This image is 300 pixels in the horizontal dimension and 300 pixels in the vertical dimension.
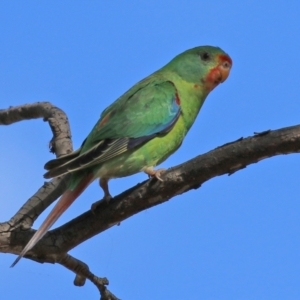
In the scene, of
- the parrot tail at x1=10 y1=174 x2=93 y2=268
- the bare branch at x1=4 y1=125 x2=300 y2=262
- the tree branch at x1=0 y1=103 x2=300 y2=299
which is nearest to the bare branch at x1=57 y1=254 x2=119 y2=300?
the tree branch at x1=0 y1=103 x2=300 y2=299

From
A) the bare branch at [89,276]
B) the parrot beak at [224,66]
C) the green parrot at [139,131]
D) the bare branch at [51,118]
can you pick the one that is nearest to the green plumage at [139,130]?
the green parrot at [139,131]

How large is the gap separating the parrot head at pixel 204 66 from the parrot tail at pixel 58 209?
1.55 metres

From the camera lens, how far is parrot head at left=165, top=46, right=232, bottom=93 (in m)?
5.68

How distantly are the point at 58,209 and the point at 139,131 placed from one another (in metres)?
0.97

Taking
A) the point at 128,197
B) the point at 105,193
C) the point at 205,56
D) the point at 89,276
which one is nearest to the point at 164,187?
the point at 128,197

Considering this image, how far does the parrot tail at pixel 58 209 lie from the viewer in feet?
13.5

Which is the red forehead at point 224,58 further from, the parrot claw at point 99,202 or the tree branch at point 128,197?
the parrot claw at point 99,202

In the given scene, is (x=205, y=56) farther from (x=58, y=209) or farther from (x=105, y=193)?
(x=58, y=209)

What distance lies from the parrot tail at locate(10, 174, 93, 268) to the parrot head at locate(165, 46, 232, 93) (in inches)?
61.2

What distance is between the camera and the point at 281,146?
3436 mm

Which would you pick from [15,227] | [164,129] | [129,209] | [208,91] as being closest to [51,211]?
[15,227]

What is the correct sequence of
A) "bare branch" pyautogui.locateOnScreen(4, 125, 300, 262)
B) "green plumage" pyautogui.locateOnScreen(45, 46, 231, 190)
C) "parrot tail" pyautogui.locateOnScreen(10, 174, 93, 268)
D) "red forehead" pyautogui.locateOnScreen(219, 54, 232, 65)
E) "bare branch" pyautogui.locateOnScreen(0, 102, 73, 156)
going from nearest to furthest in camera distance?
"bare branch" pyautogui.locateOnScreen(4, 125, 300, 262) → "parrot tail" pyautogui.locateOnScreen(10, 174, 93, 268) → "green plumage" pyautogui.locateOnScreen(45, 46, 231, 190) → "bare branch" pyautogui.locateOnScreen(0, 102, 73, 156) → "red forehead" pyautogui.locateOnScreen(219, 54, 232, 65)

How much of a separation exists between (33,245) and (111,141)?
3.60ft

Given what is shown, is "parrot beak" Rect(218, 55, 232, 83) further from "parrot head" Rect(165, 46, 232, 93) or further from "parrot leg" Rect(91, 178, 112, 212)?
"parrot leg" Rect(91, 178, 112, 212)
